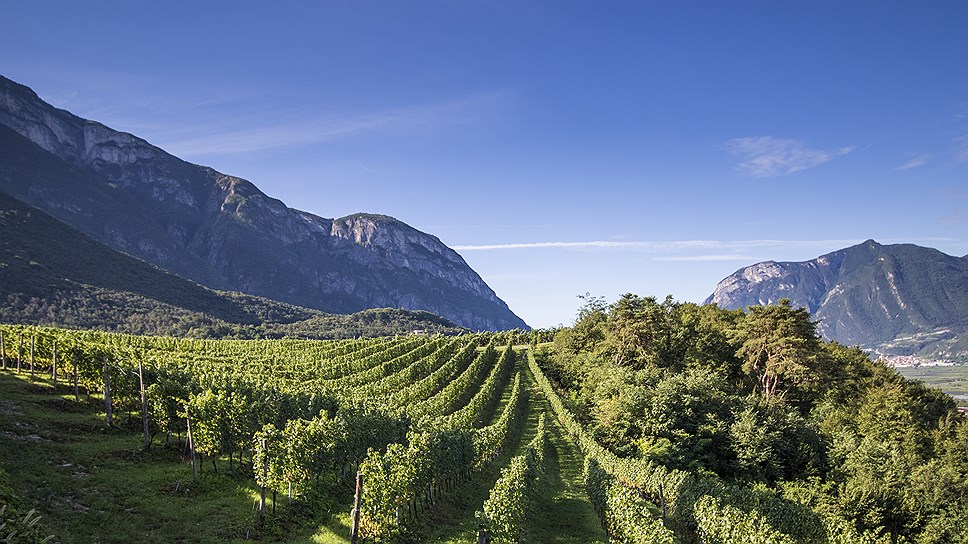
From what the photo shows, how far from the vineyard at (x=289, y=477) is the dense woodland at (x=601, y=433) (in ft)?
0.56

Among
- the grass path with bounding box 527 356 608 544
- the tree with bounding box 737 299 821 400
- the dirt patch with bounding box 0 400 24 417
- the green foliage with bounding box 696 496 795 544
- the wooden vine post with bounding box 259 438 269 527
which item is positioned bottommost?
the grass path with bounding box 527 356 608 544

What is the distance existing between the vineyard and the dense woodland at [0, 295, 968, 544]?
170 millimetres

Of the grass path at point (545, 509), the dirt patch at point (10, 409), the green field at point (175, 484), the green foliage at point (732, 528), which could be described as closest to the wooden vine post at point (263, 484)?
the green field at point (175, 484)

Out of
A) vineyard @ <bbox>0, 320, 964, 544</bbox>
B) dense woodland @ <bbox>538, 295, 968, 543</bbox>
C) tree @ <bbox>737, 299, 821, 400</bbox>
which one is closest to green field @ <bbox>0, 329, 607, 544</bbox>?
vineyard @ <bbox>0, 320, 964, 544</bbox>

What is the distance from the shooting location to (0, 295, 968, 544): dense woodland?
23.0 metres

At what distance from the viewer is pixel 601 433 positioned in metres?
47.1

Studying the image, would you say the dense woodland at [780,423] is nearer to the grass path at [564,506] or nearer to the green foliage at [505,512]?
the grass path at [564,506]

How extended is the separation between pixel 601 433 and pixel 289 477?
33.2 metres

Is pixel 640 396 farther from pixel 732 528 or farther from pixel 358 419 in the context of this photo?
pixel 358 419

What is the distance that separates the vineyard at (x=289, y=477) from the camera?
63.8 ft

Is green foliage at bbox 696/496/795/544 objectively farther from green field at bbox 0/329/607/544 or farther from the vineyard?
green field at bbox 0/329/607/544

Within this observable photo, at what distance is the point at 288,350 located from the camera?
273ft

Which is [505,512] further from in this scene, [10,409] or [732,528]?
[10,409]

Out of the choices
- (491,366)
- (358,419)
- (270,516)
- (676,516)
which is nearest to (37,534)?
(270,516)
